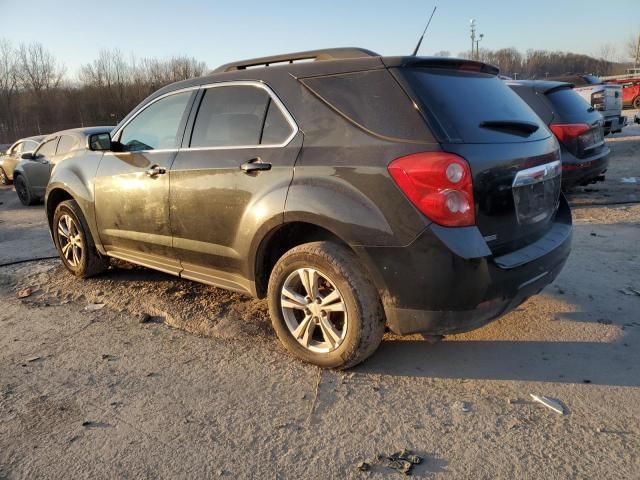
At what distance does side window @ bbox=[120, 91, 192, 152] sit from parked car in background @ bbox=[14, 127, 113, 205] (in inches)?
266

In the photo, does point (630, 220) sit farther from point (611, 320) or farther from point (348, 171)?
point (348, 171)

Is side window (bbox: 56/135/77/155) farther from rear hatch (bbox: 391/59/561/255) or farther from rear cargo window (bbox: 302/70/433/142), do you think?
rear hatch (bbox: 391/59/561/255)

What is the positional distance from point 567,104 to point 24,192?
10.9 m

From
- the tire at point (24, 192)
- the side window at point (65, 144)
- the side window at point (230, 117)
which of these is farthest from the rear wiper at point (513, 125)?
the tire at point (24, 192)

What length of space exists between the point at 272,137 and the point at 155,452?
1942 millimetres

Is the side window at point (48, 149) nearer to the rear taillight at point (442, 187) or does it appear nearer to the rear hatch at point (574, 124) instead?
the rear hatch at point (574, 124)

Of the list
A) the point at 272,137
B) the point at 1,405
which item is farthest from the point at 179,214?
the point at 1,405

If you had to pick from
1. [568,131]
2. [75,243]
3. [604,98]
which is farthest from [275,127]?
[604,98]

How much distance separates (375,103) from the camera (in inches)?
113

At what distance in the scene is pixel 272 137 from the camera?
328 cm

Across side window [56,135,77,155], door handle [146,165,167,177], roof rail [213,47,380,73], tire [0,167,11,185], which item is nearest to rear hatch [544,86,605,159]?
roof rail [213,47,380,73]

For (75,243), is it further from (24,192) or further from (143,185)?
(24,192)

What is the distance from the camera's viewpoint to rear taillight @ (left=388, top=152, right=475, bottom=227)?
2.58m

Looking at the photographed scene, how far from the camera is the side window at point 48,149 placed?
1091 centimetres
